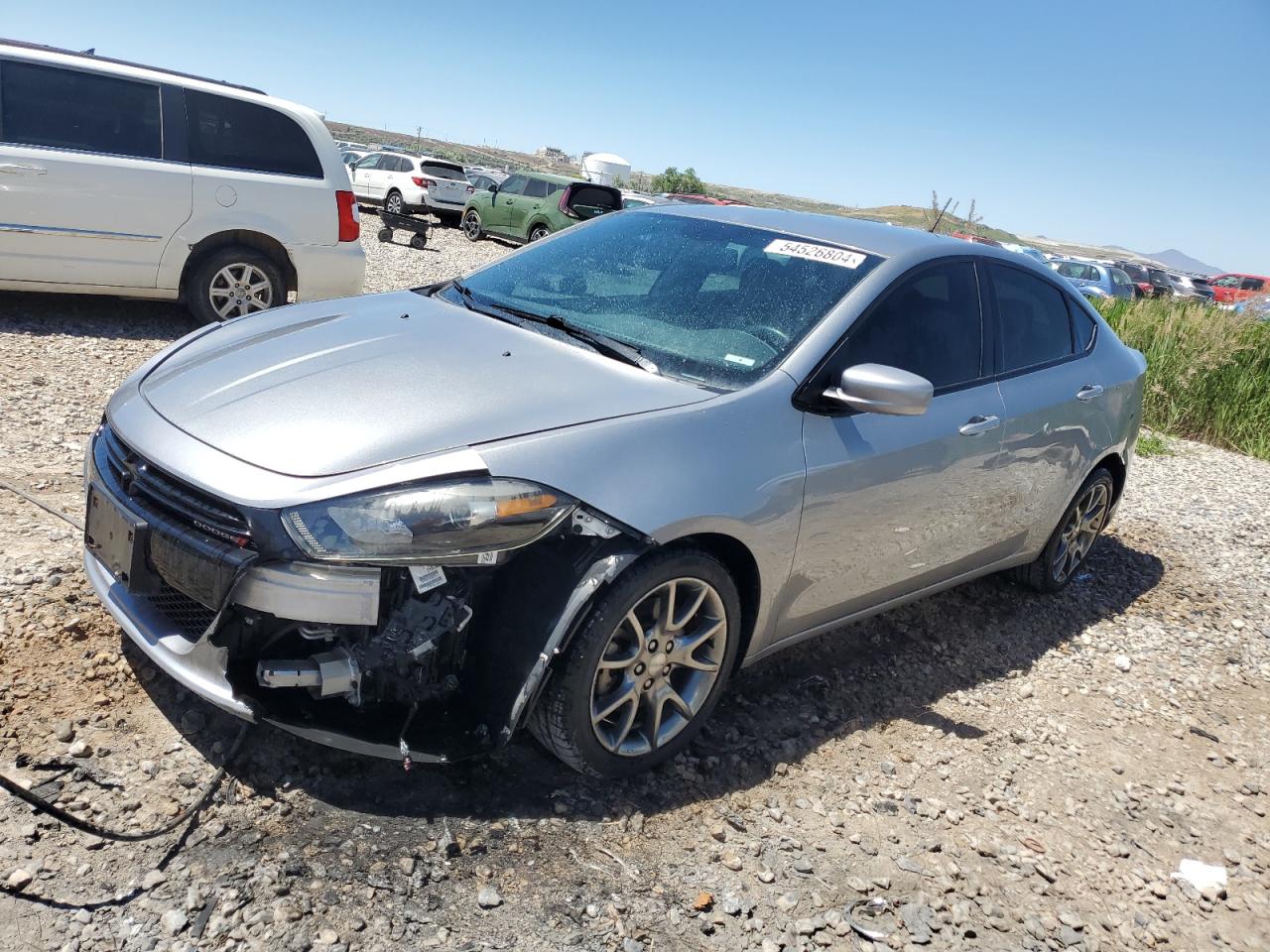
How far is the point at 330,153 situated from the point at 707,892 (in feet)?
23.2

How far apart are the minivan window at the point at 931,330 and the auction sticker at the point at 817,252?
0.20 metres

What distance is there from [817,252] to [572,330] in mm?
991

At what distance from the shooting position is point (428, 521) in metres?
2.58

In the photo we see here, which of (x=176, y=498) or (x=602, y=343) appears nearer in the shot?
(x=176, y=498)

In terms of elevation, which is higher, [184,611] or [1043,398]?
[1043,398]

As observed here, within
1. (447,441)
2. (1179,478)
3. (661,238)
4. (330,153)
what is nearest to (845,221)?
(661,238)

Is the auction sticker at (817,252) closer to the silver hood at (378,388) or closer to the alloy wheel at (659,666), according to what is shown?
the silver hood at (378,388)

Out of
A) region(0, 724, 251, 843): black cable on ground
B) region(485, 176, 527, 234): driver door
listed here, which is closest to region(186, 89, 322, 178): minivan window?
region(0, 724, 251, 843): black cable on ground

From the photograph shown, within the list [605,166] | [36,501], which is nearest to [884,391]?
[36,501]

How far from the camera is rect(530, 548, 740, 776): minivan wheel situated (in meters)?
2.81

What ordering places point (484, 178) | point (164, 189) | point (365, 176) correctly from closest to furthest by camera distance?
1. point (164, 189)
2. point (365, 176)
3. point (484, 178)

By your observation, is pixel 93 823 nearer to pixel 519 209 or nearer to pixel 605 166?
pixel 519 209

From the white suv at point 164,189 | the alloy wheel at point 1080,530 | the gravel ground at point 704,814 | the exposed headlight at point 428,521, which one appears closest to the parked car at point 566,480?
the exposed headlight at point 428,521

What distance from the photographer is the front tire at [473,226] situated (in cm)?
2177
